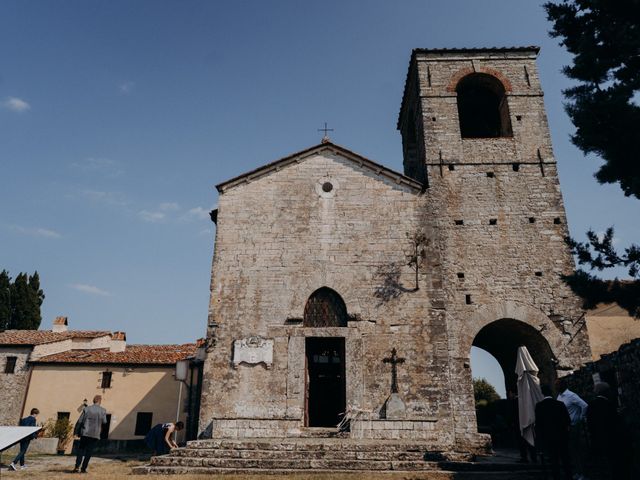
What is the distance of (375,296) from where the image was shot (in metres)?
12.6

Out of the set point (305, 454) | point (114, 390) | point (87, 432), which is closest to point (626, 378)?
point (305, 454)

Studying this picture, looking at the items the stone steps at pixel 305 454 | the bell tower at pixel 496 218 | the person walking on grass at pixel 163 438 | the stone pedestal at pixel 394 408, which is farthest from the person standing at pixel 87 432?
the bell tower at pixel 496 218

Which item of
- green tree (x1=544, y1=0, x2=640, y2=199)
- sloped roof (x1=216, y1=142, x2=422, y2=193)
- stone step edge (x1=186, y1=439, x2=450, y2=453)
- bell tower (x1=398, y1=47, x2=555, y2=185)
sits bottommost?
stone step edge (x1=186, y1=439, x2=450, y2=453)

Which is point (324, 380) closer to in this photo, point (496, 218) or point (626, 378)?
point (496, 218)

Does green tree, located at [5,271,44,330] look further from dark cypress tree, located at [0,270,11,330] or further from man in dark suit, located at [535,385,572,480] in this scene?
man in dark suit, located at [535,385,572,480]

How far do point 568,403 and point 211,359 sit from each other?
27.1ft

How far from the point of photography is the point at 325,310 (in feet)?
41.5

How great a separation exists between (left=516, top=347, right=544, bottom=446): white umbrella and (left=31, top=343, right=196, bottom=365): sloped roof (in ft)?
54.2

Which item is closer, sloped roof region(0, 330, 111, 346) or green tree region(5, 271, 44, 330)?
sloped roof region(0, 330, 111, 346)

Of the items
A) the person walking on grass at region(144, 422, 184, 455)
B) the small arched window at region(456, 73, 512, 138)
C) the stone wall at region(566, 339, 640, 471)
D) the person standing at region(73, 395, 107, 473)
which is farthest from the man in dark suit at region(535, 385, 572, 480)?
the small arched window at region(456, 73, 512, 138)

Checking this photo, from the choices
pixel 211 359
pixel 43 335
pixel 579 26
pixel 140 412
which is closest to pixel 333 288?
pixel 211 359

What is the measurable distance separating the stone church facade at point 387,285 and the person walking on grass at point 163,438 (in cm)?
78

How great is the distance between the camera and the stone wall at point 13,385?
20734 millimetres

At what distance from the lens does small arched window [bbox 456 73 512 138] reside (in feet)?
52.0
